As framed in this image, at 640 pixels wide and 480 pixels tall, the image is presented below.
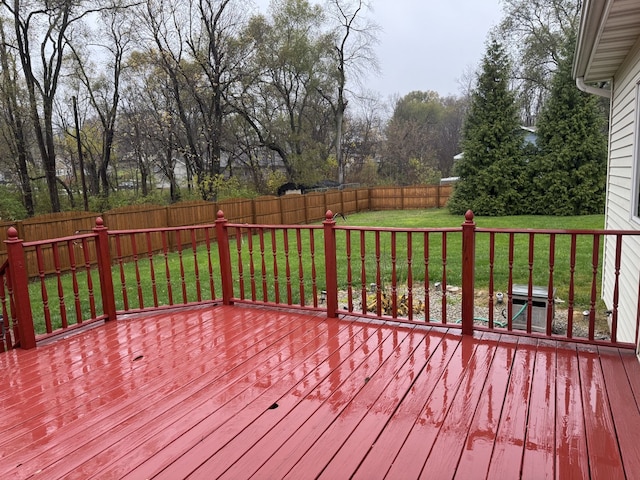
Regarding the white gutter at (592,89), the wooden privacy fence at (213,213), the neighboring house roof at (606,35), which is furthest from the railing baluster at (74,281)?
the white gutter at (592,89)

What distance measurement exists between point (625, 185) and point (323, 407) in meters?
3.56

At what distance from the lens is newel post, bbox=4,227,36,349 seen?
3305 mm

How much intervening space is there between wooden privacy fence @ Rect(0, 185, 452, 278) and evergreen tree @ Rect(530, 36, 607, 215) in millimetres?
5617

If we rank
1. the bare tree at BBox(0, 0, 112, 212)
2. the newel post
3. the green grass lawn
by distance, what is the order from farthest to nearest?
the bare tree at BBox(0, 0, 112, 212) → the green grass lawn → the newel post

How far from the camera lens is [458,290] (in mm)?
6137

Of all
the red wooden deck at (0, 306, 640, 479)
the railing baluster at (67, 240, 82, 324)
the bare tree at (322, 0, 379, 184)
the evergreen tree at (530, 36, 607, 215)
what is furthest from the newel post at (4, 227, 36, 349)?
the bare tree at (322, 0, 379, 184)

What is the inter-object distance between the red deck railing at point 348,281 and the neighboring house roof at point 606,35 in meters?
1.35

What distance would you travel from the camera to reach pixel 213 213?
12.0 m

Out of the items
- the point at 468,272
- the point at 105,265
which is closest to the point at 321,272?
the point at 105,265

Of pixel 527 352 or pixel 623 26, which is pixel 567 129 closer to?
pixel 623 26

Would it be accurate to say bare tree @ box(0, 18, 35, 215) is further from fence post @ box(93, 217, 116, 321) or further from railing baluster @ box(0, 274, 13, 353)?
railing baluster @ box(0, 274, 13, 353)

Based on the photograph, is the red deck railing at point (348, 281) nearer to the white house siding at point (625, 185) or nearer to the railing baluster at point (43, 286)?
the railing baluster at point (43, 286)

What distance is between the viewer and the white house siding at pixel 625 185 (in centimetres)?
348

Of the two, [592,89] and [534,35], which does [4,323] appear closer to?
[592,89]
